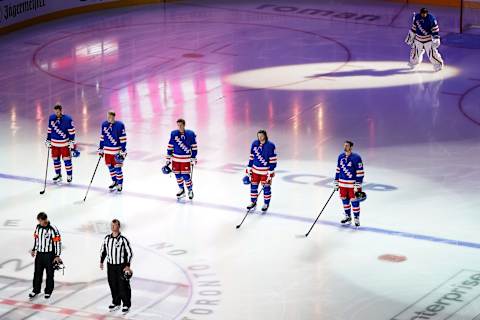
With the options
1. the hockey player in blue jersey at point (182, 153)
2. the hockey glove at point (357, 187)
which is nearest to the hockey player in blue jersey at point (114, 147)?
the hockey player in blue jersey at point (182, 153)

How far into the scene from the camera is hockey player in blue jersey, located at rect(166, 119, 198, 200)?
68.5 ft

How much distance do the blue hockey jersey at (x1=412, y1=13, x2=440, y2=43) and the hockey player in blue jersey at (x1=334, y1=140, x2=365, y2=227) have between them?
11.3 m

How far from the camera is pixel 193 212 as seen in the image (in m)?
20.6

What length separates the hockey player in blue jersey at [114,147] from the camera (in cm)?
2133

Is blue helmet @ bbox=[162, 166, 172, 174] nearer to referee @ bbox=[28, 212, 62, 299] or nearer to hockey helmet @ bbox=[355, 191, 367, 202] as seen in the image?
hockey helmet @ bbox=[355, 191, 367, 202]

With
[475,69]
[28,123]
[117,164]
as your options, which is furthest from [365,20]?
[117,164]

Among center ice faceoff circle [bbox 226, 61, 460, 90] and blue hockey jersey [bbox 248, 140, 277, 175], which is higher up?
blue hockey jersey [bbox 248, 140, 277, 175]

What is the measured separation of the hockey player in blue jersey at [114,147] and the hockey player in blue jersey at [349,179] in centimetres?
394

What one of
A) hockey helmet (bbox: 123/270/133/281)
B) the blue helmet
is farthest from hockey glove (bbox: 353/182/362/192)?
hockey helmet (bbox: 123/270/133/281)

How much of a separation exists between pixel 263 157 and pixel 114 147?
282 centimetres

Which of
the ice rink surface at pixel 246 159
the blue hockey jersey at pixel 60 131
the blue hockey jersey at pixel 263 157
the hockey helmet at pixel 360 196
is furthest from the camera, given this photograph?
the blue hockey jersey at pixel 60 131

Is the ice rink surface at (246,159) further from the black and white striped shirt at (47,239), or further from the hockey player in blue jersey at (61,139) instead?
the black and white striped shirt at (47,239)

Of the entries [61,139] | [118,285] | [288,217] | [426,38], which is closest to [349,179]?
[288,217]

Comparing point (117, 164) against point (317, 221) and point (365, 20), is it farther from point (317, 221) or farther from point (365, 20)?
point (365, 20)
